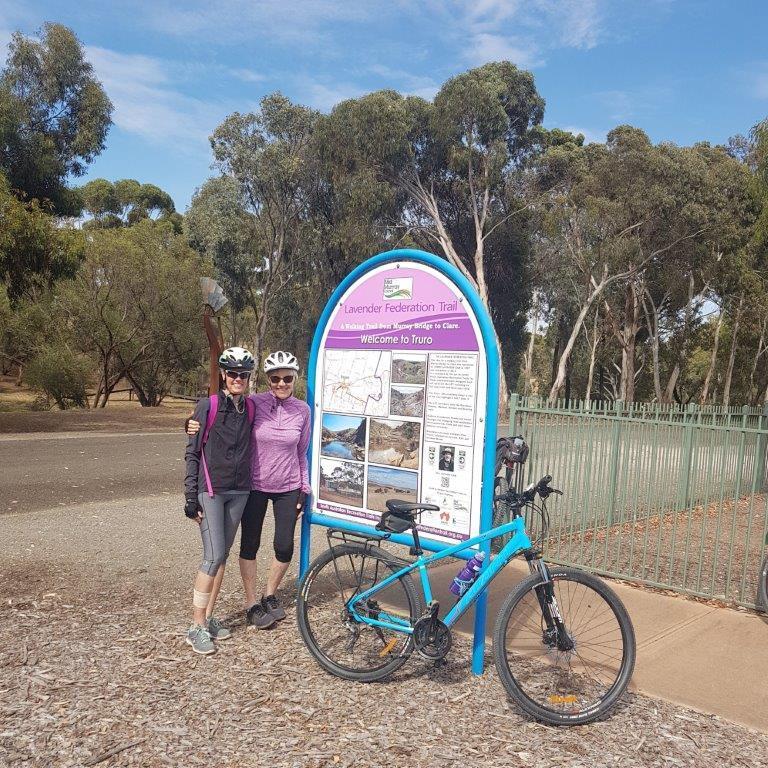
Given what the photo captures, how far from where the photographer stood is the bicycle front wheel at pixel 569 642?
3688 millimetres

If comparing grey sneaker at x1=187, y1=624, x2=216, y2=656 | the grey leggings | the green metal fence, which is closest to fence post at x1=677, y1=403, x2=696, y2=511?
the green metal fence

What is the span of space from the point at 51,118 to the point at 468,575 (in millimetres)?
21742

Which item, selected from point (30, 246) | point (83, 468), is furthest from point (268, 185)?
point (83, 468)

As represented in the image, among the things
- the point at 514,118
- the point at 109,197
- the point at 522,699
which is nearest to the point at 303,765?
the point at 522,699

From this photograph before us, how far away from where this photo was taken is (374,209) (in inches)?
1330

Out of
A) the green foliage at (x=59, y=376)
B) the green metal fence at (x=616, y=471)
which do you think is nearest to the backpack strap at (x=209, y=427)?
the green metal fence at (x=616, y=471)

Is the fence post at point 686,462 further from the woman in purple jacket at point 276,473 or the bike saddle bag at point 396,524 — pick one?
the woman in purple jacket at point 276,473

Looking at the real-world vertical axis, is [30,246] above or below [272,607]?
above

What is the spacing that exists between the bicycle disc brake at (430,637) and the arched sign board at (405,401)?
281 millimetres

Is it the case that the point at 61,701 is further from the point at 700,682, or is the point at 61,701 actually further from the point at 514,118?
the point at 514,118

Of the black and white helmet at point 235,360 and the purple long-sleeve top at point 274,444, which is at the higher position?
the black and white helmet at point 235,360

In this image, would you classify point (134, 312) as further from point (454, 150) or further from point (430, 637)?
point (430, 637)

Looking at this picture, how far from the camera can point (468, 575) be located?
13.4ft

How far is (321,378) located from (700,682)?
2.93 metres
